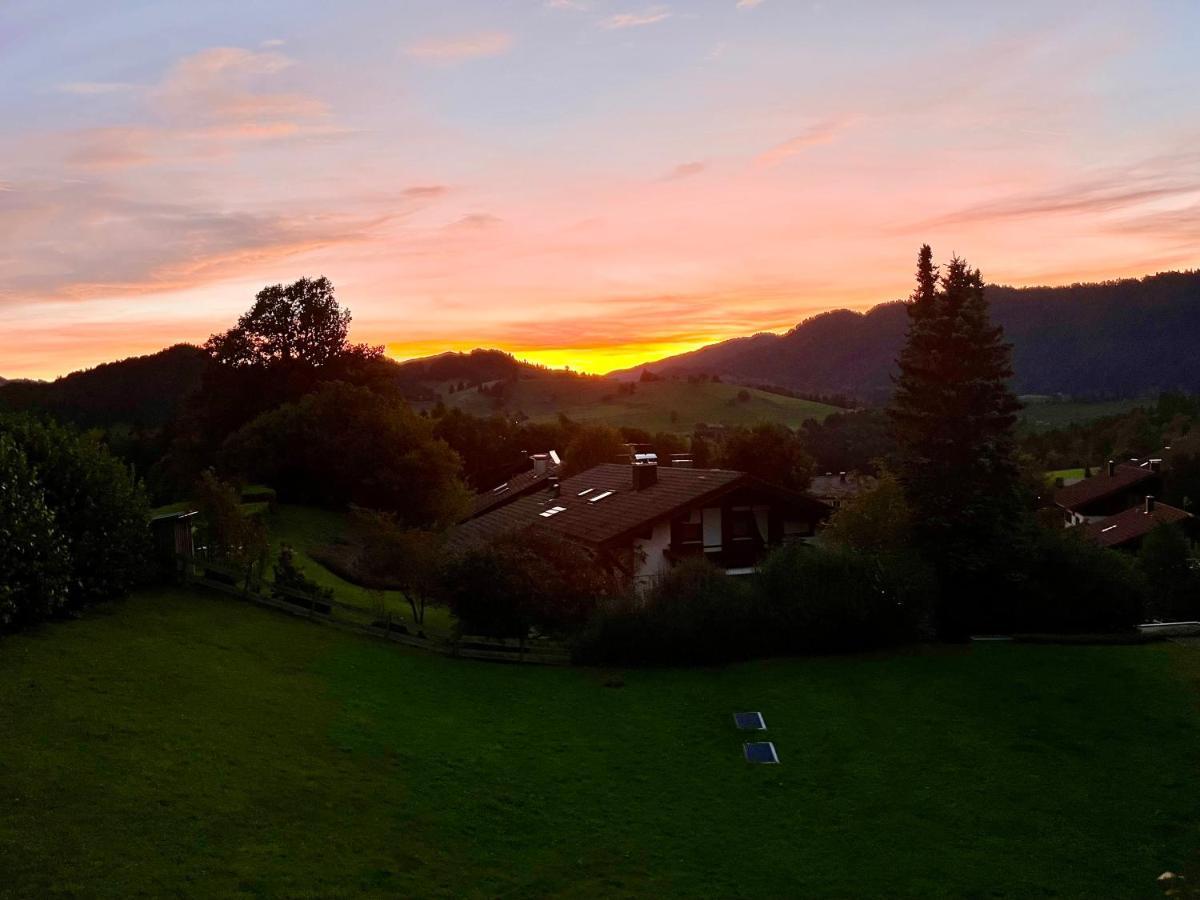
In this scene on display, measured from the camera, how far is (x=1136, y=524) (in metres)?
63.4

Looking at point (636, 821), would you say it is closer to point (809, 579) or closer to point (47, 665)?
point (47, 665)

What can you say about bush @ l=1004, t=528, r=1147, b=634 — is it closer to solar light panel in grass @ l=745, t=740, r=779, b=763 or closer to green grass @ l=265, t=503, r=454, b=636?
solar light panel in grass @ l=745, t=740, r=779, b=763

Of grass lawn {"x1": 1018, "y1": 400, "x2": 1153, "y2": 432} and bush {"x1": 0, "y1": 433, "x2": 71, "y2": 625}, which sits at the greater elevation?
grass lawn {"x1": 1018, "y1": 400, "x2": 1153, "y2": 432}

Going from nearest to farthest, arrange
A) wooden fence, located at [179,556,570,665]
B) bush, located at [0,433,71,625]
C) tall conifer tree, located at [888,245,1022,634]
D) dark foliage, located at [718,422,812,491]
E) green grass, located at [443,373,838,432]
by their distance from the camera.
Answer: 1. bush, located at [0,433,71,625]
2. wooden fence, located at [179,556,570,665]
3. tall conifer tree, located at [888,245,1022,634]
4. dark foliage, located at [718,422,812,491]
5. green grass, located at [443,373,838,432]

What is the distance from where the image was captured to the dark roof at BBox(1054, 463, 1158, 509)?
79.3 meters

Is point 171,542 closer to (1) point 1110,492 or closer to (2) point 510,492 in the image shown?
(2) point 510,492

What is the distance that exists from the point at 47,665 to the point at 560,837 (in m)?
10.5

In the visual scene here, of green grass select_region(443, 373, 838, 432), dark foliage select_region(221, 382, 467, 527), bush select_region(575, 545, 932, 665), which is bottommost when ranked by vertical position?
bush select_region(575, 545, 932, 665)

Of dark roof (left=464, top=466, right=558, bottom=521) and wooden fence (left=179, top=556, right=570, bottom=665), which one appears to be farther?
dark roof (left=464, top=466, right=558, bottom=521)

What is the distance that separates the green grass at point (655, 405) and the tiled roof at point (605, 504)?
348 feet

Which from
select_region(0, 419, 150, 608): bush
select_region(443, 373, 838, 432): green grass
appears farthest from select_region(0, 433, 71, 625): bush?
select_region(443, 373, 838, 432): green grass

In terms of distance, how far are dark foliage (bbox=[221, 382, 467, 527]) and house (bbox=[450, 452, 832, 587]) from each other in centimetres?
1168

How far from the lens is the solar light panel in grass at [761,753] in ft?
58.5

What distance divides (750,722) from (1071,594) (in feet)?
53.1
